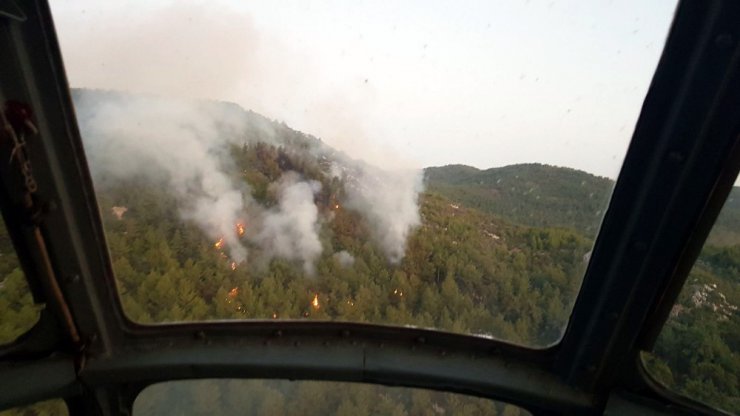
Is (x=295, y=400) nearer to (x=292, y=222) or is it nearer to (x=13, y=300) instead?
(x=292, y=222)

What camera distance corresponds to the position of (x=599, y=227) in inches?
55.7

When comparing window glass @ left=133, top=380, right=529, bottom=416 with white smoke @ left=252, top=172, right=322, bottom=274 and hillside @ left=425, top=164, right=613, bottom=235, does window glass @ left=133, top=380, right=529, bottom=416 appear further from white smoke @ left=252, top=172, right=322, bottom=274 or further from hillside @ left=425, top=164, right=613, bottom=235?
hillside @ left=425, top=164, right=613, bottom=235

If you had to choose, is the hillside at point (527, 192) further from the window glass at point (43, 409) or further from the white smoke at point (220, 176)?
the window glass at point (43, 409)

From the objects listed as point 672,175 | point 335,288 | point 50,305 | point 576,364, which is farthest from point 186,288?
point 672,175

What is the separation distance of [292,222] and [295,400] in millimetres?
826

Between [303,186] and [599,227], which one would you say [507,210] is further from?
[303,186]

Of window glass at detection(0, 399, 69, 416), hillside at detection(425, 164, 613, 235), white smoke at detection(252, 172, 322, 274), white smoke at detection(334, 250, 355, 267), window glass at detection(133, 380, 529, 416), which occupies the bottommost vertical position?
window glass at detection(133, 380, 529, 416)

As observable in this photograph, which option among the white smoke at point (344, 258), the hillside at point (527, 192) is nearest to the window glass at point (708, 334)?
the hillside at point (527, 192)

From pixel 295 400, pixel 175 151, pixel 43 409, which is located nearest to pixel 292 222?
pixel 175 151

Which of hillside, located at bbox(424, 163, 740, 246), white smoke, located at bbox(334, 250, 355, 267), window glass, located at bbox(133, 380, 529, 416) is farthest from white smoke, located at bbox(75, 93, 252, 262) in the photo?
hillside, located at bbox(424, 163, 740, 246)

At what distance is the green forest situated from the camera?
155 cm

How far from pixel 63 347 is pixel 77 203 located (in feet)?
1.86

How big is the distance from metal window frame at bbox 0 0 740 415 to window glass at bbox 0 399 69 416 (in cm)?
6

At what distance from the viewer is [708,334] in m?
1.53
